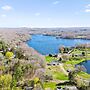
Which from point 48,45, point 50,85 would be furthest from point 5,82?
point 48,45

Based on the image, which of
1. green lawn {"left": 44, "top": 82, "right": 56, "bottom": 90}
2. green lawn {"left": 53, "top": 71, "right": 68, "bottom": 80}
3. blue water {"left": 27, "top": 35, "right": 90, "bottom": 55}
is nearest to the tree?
green lawn {"left": 44, "top": 82, "right": 56, "bottom": 90}

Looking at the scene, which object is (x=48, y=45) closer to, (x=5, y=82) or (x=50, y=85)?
(x=50, y=85)

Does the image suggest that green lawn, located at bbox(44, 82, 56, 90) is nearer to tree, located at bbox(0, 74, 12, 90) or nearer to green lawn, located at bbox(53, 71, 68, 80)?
green lawn, located at bbox(53, 71, 68, 80)

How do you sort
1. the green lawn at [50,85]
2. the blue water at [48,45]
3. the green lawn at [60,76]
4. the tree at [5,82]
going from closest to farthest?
the tree at [5,82], the green lawn at [50,85], the green lawn at [60,76], the blue water at [48,45]

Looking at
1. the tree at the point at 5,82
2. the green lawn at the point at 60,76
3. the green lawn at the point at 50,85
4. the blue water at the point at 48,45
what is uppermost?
the tree at the point at 5,82

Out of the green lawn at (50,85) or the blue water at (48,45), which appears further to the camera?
the blue water at (48,45)

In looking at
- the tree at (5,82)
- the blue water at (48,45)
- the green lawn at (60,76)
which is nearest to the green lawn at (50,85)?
the green lawn at (60,76)

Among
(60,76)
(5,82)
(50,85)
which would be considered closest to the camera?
(5,82)

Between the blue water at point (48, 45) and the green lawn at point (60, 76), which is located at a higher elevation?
the green lawn at point (60, 76)

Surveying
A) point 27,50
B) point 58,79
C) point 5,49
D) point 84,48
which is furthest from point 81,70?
point 84,48

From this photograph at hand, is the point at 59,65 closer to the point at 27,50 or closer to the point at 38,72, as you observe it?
the point at 27,50

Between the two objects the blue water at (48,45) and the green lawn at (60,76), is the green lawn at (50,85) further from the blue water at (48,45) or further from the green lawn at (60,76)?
the blue water at (48,45)
